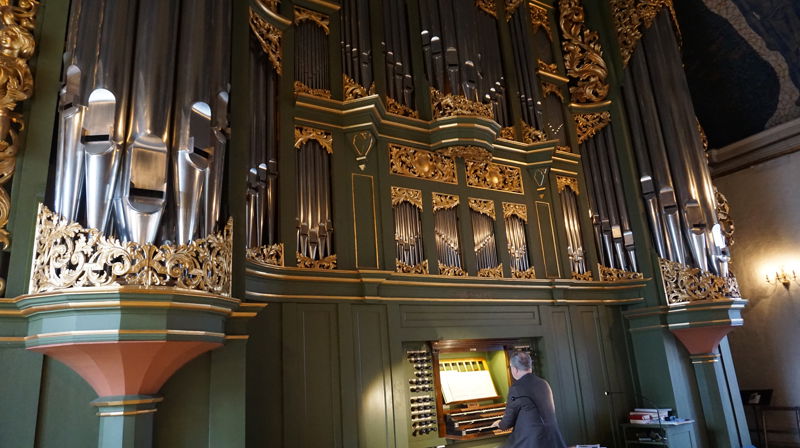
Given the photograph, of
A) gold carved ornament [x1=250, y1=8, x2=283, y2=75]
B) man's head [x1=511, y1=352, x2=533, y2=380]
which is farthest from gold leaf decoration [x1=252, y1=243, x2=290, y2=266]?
man's head [x1=511, y1=352, x2=533, y2=380]

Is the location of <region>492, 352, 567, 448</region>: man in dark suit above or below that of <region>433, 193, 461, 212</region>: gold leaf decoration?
below

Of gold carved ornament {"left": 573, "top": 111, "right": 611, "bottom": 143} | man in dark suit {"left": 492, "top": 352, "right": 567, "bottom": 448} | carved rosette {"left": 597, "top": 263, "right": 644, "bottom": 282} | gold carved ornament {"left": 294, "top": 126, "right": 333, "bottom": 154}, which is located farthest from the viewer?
gold carved ornament {"left": 573, "top": 111, "right": 611, "bottom": 143}

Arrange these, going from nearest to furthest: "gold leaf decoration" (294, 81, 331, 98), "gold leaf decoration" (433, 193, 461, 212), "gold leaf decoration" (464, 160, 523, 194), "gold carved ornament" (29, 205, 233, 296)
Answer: "gold carved ornament" (29, 205, 233, 296)
"gold leaf decoration" (294, 81, 331, 98)
"gold leaf decoration" (433, 193, 461, 212)
"gold leaf decoration" (464, 160, 523, 194)

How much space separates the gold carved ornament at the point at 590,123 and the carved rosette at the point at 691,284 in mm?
2422

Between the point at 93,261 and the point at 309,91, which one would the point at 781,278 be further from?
the point at 93,261

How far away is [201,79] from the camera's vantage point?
4336mm

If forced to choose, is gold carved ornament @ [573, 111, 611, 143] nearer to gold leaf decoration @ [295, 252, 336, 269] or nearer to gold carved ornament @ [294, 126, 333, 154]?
gold carved ornament @ [294, 126, 333, 154]

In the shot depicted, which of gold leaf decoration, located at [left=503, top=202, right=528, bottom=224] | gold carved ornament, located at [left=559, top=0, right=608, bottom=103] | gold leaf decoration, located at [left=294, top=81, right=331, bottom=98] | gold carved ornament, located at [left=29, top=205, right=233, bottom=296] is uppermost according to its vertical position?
gold carved ornament, located at [left=559, top=0, right=608, bottom=103]

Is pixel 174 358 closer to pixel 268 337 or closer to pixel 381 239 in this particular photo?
pixel 268 337

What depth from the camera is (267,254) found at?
561 centimetres

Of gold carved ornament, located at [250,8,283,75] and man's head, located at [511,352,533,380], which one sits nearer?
man's head, located at [511,352,533,380]

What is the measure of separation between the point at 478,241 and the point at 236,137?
372 centimetres

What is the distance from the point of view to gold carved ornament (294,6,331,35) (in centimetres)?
688

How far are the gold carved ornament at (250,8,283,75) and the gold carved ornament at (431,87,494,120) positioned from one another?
218 centimetres
